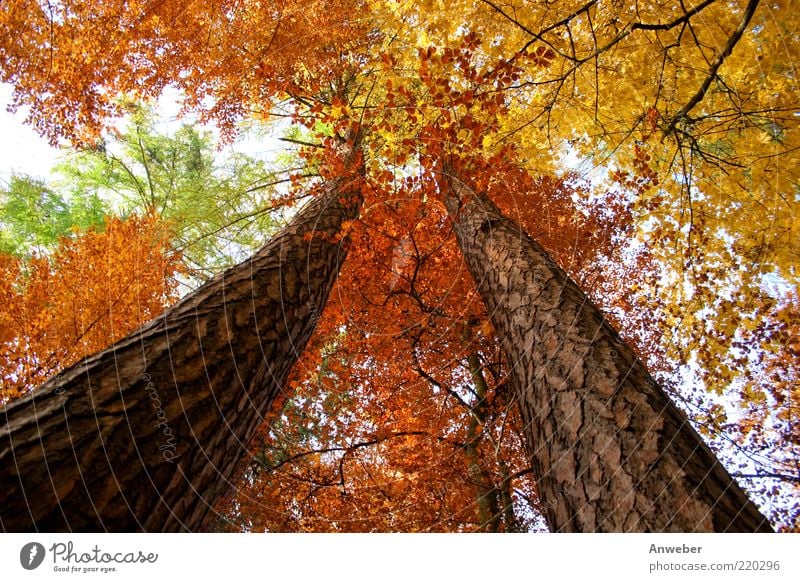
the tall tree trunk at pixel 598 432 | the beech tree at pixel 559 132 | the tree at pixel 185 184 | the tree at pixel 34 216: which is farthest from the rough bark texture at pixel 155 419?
the tree at pixel 34 216

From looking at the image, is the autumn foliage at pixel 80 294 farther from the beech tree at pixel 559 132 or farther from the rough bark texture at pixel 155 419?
the rough bark texture at pixel 155 419

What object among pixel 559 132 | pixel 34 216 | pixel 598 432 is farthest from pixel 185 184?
pixel 598 432

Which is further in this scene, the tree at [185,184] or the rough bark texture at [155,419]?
the tree at [185,184]

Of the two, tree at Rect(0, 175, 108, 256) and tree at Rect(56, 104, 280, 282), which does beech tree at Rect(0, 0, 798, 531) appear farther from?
tree at Rect(0, 175, 108, 256)

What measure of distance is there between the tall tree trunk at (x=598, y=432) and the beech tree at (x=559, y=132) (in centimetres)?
1

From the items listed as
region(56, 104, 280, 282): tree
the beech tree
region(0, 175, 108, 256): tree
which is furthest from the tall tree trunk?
region(0, 175, 108, 256): tree

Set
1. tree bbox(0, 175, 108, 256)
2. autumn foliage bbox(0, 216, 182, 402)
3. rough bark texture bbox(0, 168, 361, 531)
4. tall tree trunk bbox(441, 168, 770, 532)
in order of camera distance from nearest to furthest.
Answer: rough bark texture bbox(0, 168, 361, 531) → tall tree trunk bbox(441, 168, 770, 532) → autumn foliage bbox(0, 216, 182, 402) → tree bbox(0, 175, 108, 256)

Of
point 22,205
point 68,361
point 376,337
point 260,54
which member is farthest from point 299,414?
point 22,205

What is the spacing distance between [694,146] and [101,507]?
6.81 meters

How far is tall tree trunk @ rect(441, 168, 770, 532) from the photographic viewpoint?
1.72 m

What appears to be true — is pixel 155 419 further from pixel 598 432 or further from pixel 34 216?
pixel 34 216

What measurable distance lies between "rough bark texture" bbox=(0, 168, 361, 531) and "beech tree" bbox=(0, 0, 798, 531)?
0.31 feet

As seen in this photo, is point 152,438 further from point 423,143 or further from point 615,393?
point 423,143

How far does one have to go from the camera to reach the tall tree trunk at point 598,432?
67.7 inches
